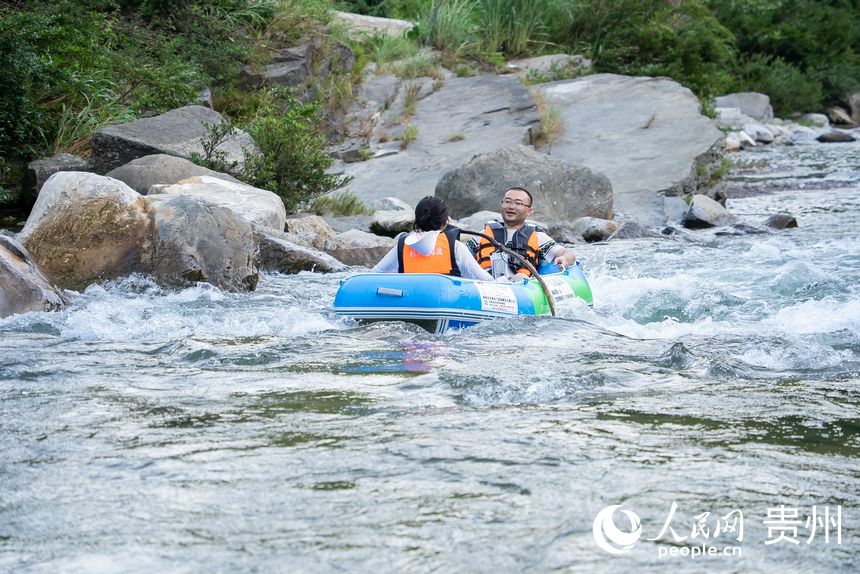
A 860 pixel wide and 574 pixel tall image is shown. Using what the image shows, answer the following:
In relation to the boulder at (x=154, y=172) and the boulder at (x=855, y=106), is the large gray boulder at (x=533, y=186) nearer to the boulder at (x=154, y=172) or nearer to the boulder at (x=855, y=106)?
the boulder at (x=154, y=172)

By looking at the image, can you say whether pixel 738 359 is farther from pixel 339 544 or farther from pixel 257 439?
pixel 339 544

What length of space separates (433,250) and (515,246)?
125 centimetres

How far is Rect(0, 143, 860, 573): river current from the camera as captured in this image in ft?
9.23

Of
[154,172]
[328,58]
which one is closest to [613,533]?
[154,172]

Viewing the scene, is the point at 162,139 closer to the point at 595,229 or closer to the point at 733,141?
the point at 595,229

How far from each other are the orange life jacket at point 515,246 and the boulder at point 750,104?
2007 centimetres

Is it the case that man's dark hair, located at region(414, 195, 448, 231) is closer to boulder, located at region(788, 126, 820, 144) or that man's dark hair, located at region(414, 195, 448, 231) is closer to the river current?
the river current

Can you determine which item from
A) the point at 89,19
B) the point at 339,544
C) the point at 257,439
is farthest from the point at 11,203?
the point at 339,544

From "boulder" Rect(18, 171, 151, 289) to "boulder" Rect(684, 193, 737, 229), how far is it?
7.51m

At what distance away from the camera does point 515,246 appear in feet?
25.7

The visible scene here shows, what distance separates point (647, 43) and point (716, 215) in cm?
861

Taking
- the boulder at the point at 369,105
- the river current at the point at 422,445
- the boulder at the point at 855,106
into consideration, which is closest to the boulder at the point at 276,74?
the boulder at the point at 369,105

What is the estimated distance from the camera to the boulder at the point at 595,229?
39.7 feet

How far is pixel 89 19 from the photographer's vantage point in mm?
13195
